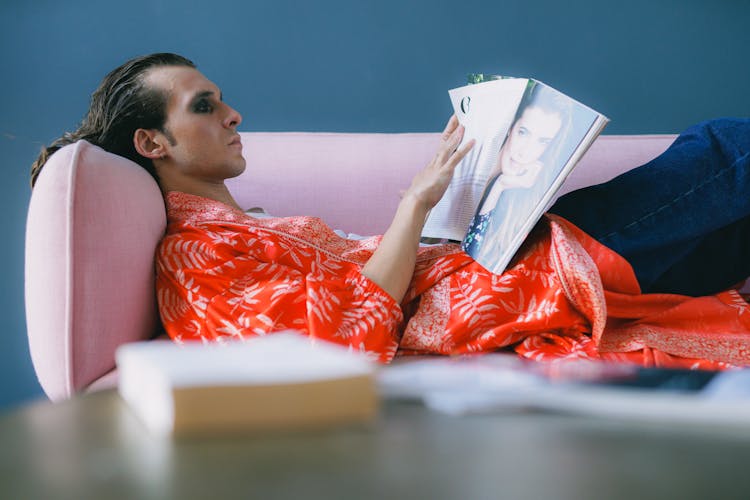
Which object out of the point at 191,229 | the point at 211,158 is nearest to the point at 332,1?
the point at 211,158

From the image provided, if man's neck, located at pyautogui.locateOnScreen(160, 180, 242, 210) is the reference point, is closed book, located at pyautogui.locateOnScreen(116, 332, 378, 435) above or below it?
above

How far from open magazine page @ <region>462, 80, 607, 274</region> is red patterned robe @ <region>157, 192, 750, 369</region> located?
0.07 meters

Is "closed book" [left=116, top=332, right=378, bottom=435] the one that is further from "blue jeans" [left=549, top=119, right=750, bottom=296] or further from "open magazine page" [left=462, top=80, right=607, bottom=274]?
"blue jeans" [left=549, top=119, right=750, bottom=296]

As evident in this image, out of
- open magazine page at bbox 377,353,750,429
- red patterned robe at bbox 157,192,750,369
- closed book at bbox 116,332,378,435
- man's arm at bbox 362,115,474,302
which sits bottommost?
red patterned robe at bbox 157,192,750,369

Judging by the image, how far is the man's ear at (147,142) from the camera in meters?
1.46

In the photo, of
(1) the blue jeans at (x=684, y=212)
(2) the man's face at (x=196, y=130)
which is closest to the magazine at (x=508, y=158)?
(1) the blue jeans at (x=684, y=212)

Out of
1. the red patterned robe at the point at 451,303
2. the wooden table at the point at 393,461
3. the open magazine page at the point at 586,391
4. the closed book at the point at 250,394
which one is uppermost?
the closed book at the point at 250,394

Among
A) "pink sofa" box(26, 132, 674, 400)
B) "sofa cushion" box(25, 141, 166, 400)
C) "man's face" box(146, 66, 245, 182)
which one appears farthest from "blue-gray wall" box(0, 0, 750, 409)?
"sofa cushion" box(25, 141, 166, 400)

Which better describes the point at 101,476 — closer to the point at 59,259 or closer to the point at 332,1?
the point at 59,259

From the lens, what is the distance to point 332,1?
2.06 m

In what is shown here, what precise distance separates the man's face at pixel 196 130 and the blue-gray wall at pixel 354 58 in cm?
58

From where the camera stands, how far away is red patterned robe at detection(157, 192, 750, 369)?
1072mm

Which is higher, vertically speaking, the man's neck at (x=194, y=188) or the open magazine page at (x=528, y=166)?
the open magazine page at (x=528, y=166)

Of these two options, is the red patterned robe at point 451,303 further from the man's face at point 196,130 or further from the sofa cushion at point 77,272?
the man's face at point 196,130
